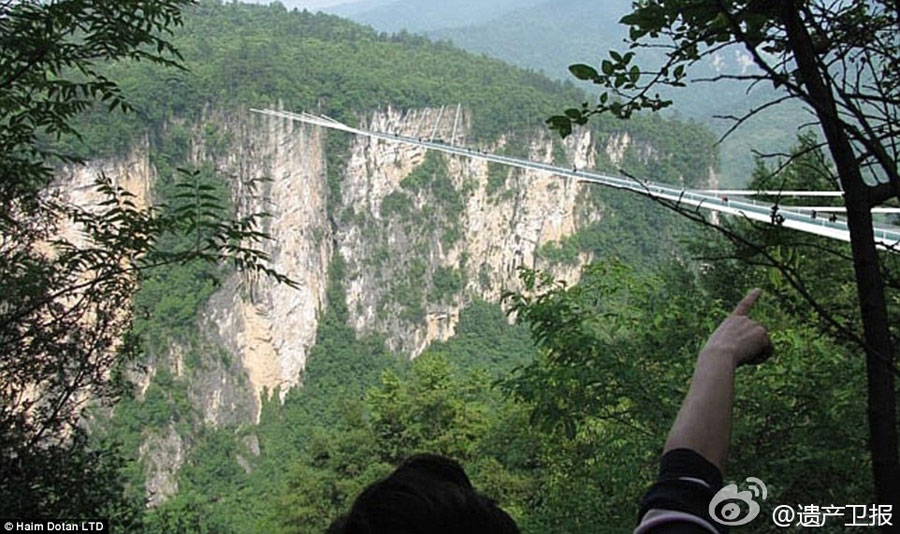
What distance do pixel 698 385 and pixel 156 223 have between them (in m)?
1.71

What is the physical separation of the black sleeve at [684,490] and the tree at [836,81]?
20 centimetres

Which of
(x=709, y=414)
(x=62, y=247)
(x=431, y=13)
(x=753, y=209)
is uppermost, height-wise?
(x=431, y=13)

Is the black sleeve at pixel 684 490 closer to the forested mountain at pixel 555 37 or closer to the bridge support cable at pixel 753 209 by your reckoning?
the bridge support cable at pixel 753 209

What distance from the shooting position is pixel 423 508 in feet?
1.56

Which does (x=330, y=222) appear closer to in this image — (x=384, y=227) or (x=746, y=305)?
(x=384, y=227)

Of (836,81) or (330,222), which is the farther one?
(330,222)

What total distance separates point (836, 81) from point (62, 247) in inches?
73.9

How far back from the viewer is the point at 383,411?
916cm

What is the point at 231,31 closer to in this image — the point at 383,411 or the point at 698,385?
the point at 383,411

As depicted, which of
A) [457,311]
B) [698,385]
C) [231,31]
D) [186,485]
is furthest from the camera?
[231,31]

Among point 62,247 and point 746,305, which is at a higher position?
point 746,305

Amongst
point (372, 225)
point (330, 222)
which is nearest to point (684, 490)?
point (330, 222)

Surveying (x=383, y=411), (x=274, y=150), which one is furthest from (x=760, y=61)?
(x=274, y=150)

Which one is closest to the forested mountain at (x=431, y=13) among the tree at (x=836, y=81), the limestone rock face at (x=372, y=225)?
the limestone rock face at (x=372, y=225)
